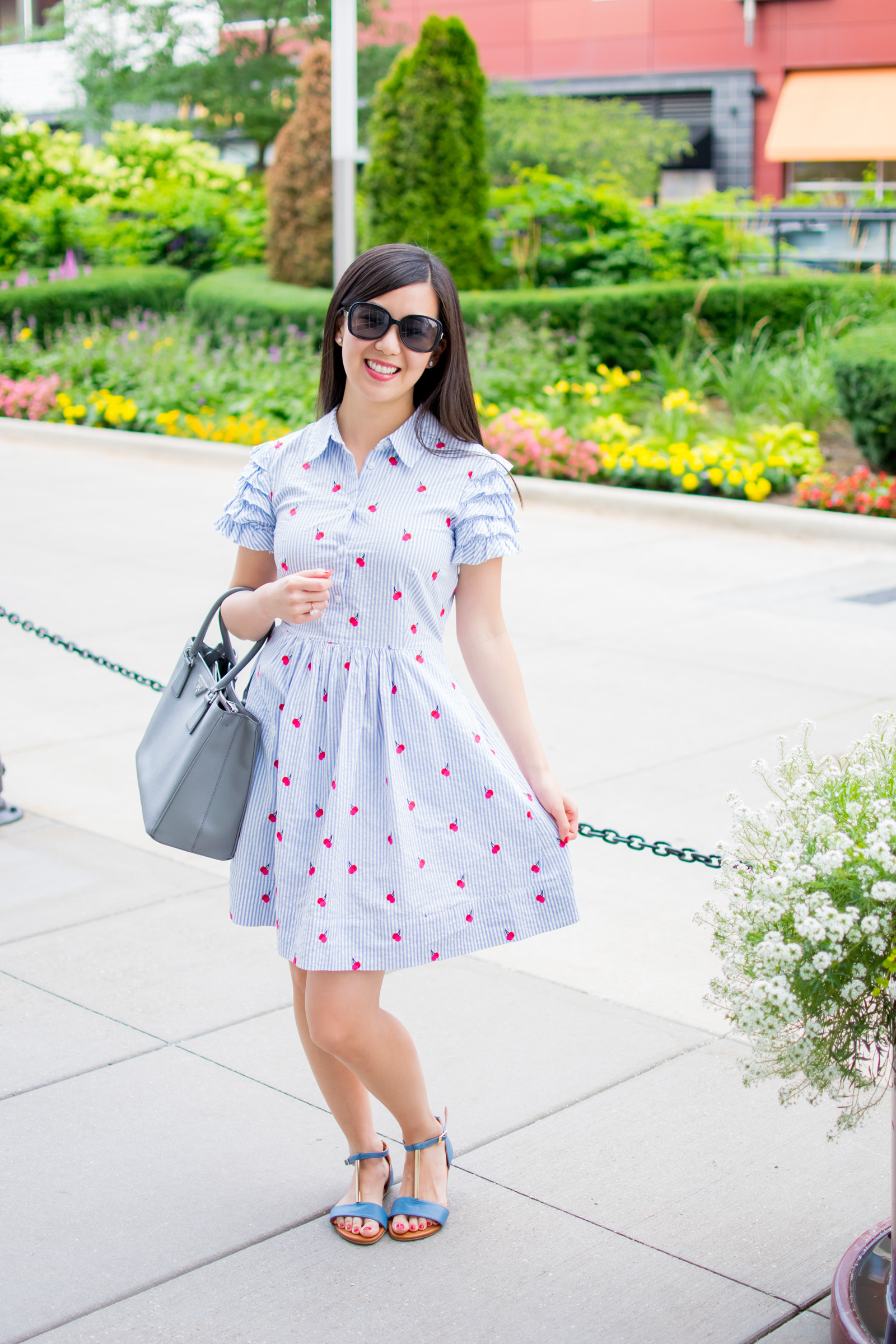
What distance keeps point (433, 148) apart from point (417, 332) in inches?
516

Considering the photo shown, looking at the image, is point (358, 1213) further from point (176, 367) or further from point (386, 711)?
point (176, 367)

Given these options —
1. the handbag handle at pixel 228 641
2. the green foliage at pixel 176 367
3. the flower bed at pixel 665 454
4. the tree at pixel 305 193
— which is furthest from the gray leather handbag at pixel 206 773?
the tree at pixel 305 193

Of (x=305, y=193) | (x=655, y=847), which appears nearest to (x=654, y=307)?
(x=305, y=193)

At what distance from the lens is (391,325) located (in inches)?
97.4

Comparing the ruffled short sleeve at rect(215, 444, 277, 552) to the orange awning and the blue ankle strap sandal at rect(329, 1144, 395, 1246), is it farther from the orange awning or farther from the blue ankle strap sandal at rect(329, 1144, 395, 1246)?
the orange awning

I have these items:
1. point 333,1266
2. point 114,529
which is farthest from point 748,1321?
point 114,529

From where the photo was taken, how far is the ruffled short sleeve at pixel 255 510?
266 cm

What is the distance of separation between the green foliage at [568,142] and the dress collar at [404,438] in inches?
716

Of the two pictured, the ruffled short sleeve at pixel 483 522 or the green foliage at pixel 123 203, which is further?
the green foliage at pixel 123 203

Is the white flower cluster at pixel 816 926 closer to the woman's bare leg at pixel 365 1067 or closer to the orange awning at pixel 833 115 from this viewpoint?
the woman's bare leg at pixel 365 1067

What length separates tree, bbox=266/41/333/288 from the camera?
17.5 m

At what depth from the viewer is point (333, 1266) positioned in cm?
259

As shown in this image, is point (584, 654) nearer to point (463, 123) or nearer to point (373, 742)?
point (373, 742)

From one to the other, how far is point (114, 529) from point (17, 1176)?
7.44 meters
